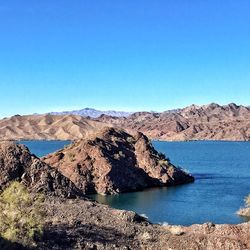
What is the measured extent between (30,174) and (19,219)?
18.1m

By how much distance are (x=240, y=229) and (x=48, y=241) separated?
45.8 feet

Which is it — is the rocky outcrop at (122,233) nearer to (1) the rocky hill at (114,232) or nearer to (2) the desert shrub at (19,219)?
(1) the rocky hill at (114,232)

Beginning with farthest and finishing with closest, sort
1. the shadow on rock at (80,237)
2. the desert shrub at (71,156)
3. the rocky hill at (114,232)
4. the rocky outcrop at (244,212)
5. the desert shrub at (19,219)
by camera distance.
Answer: the desert shrub at (71,156) < the rocky outcrop at (244,212) < the rocky hill at (114,232) < the shadow on rock at (80,237) < the desert shrub at (19,219)

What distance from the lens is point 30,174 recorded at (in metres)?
51.8

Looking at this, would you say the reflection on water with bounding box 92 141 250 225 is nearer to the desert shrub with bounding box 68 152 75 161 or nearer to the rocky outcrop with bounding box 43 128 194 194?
the rocky outcrop with bounding box 43 128 194 194

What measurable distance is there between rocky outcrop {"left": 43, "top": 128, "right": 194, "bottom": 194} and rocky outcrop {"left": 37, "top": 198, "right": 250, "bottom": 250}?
51463 millimetres

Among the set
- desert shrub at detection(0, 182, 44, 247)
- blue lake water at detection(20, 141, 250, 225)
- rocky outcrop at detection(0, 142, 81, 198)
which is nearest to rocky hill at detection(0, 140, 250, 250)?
desert shrub at detection(0, 182, 44, 247)

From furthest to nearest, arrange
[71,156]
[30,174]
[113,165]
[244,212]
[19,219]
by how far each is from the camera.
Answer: [71,156]
[113,165]
[244,212]
[30,174]
[19,219]

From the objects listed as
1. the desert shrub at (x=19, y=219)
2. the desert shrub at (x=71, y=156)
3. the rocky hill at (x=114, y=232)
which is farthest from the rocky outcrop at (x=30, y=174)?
the desert shrub at (x=71, y=156)

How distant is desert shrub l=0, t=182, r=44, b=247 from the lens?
32.9m

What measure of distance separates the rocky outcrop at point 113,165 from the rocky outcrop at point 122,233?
2026 inches

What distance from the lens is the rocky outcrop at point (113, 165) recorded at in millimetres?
95688

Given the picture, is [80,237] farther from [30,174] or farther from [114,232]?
[30,174]

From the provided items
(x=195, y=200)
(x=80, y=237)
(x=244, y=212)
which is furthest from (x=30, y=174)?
(x=195, y=200)
